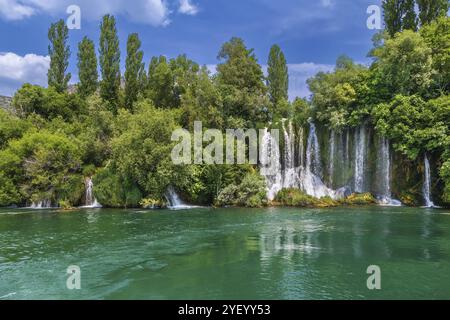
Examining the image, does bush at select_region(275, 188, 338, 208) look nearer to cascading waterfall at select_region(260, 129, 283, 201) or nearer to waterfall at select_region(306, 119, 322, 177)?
cascading waterfall at select_region(260, 129, 283, 201)

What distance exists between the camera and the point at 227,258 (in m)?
13.9

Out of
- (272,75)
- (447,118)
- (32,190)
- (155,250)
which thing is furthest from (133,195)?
(272,75)

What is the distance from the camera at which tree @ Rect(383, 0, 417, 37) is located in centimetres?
4091

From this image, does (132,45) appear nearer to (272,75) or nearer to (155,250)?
(272,75)

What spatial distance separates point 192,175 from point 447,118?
22193 millimetres

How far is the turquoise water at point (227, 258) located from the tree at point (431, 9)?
2692 cm

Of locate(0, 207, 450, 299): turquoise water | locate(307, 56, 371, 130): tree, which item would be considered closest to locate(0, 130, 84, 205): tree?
locate(0, 207, 450, 299): turquoise water

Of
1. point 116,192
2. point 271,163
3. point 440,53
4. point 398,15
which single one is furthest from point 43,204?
point 398,15

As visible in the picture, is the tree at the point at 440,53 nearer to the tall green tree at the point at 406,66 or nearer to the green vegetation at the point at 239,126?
the green vegetation at the point at 239,126

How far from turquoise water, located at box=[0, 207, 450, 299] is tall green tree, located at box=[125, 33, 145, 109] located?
31124 mm

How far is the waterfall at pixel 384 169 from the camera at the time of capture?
112 ft

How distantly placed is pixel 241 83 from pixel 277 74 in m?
15.6

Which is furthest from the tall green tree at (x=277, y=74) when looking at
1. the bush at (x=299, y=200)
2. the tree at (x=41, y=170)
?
the tree at (x=41, y=170)
